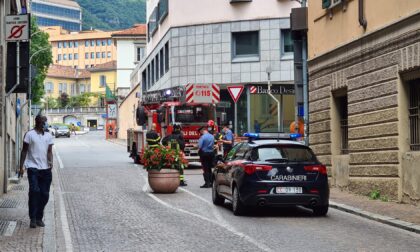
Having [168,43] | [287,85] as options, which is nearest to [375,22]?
[287,85]

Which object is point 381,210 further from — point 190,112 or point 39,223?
point 190,112

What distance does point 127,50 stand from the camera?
382 feet

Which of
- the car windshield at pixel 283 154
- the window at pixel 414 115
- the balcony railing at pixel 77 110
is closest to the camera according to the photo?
the car windshield at pixel 283 154

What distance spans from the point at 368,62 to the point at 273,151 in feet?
16.0

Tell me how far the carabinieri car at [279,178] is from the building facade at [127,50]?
9360 cm

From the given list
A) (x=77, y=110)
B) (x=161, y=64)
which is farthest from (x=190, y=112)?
(x=77, y=110)

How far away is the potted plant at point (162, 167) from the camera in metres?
19.4

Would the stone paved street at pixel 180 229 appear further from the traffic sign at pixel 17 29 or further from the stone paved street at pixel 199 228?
the traffic sign at pixel 17 29

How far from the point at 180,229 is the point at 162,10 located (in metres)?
38.3

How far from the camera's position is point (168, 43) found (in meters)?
46.1

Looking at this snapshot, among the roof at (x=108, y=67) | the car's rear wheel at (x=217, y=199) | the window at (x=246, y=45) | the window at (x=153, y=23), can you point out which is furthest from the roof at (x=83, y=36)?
the car's rear wheel at (x=217, y=199)

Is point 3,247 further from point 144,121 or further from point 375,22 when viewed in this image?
point 144,121

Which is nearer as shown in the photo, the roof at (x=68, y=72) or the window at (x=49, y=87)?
the window at (x=49, y=87)

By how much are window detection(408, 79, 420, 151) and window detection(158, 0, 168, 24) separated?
104ft
